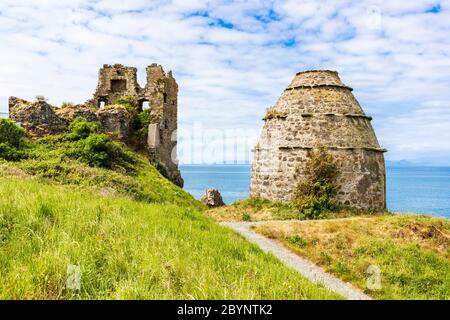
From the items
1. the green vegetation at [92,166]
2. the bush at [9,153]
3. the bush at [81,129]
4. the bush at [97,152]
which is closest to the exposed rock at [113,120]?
the green vegetation at [92,166]

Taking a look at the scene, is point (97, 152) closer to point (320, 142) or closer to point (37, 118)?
point (37, 118)

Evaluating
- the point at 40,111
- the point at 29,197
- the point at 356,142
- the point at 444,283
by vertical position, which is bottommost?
the point at 444,283

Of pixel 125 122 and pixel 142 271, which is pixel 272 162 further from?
pixel 142 271

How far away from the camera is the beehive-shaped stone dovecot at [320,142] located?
2220 cm

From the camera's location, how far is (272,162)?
76.7ft

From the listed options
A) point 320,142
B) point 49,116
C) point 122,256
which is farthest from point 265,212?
point 122,256

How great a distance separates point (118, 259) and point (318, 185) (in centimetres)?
1633

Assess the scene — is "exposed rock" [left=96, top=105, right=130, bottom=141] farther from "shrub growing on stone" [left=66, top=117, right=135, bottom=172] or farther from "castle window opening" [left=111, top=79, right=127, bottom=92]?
"castle window opening" [left=111, top=79, right=127, bottom=92]

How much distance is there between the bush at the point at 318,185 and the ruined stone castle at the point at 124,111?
14.4 metres

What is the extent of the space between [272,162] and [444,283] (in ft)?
39.3

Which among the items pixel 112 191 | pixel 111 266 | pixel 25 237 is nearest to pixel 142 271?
pixel 111 266

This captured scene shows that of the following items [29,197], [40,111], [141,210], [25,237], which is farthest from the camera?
[40,111]

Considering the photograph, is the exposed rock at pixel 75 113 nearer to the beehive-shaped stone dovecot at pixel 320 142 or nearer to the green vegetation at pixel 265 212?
the green vegetation at pixel 265 212

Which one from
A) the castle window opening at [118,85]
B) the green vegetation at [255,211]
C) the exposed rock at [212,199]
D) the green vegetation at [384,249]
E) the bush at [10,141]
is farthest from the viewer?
the castle window opening at [118,85]
